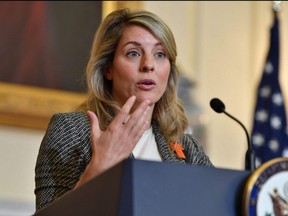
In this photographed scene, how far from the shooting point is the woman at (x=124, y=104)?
2705 mm

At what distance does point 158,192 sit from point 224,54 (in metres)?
5.49

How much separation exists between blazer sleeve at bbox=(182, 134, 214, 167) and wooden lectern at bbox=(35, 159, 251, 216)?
87 centimetres

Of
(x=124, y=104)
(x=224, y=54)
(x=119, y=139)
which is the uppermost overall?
(x=224, y=54)

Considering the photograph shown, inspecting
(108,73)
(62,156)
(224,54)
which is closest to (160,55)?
(108,73)

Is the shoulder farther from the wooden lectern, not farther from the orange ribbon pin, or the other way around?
the wooden lectern

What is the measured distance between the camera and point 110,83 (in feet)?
10.2

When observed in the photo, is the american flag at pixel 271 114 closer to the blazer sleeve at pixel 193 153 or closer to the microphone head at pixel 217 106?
the blazer sleeve at pixel 193 153

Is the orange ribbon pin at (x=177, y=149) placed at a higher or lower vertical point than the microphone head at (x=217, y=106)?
lower

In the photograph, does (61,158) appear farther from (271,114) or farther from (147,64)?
(271,114)

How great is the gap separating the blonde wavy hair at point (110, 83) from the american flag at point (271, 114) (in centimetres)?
324

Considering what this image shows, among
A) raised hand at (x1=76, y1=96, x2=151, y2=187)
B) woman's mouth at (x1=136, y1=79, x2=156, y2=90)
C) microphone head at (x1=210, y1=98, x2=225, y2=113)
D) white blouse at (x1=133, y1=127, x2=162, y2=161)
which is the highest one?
woman's mouth at (x1=136, y1=79, x2=156, y2=90)

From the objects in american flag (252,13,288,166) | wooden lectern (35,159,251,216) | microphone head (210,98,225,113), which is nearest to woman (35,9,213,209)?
microphone head (210,98,225,113)

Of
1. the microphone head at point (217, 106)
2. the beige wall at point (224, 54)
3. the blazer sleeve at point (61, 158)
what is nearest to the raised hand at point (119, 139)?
the blazer sleeve at point (61, 158)

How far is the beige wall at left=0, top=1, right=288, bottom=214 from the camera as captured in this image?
7.05 meters
